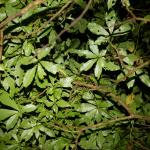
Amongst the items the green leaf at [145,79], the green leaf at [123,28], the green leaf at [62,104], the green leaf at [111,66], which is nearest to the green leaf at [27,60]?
the green leaf at [62,104]

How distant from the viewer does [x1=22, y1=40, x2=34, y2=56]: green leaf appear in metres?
1.60

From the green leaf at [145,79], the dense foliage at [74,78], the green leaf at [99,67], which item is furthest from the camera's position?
the green leaf at [145,79]

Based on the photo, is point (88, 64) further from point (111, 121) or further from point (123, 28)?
point (111, 121)

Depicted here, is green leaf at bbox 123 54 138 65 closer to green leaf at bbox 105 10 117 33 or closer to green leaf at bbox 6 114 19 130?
green leaf at bbox 105 10 117 33

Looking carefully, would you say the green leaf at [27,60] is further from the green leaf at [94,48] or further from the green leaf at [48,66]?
the green leaf at [94,48]

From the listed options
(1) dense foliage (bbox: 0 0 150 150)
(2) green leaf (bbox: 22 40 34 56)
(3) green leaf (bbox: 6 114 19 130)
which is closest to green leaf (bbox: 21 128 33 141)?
(1) dense foliage (bbox: 0 0 150 150)

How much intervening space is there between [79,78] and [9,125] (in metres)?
0.58

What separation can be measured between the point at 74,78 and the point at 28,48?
435mm

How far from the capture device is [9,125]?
1.78m

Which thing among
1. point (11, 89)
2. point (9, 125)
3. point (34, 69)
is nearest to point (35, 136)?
point (9, 125)

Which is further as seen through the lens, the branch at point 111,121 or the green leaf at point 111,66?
the branch at point 111,121

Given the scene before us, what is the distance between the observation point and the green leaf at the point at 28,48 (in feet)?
5.25

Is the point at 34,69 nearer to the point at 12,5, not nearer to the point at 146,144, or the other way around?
the point at 12,5

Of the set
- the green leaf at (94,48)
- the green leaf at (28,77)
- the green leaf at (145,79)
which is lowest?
the green leaf at (145,79)
